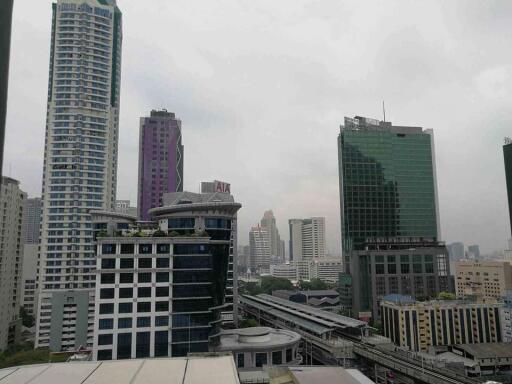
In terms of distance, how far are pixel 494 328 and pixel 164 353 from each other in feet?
228

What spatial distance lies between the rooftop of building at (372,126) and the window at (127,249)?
310 feet

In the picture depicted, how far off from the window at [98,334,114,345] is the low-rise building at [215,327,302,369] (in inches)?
569

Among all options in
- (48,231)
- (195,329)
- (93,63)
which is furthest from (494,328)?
(93,63)

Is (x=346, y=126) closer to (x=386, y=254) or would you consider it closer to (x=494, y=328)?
(x=386, y=254)

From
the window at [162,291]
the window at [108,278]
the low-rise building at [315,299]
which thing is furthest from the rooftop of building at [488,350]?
the low-rise building at [315,299]

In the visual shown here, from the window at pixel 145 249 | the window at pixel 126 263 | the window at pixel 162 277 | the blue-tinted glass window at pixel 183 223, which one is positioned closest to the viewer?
the window at pixel 126 263

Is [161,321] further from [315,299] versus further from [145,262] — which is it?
[315,299]

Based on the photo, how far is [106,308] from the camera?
168 feet

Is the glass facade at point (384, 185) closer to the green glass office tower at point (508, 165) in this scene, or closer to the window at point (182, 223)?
the green glass office tower at point (508, 165)

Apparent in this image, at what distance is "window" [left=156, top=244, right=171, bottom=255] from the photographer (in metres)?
53.8

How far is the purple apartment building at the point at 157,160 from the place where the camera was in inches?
6240

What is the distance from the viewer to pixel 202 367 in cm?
2142

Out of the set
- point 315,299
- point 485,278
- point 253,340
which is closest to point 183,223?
point 253,340

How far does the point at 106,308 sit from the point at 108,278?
3.94 metres
